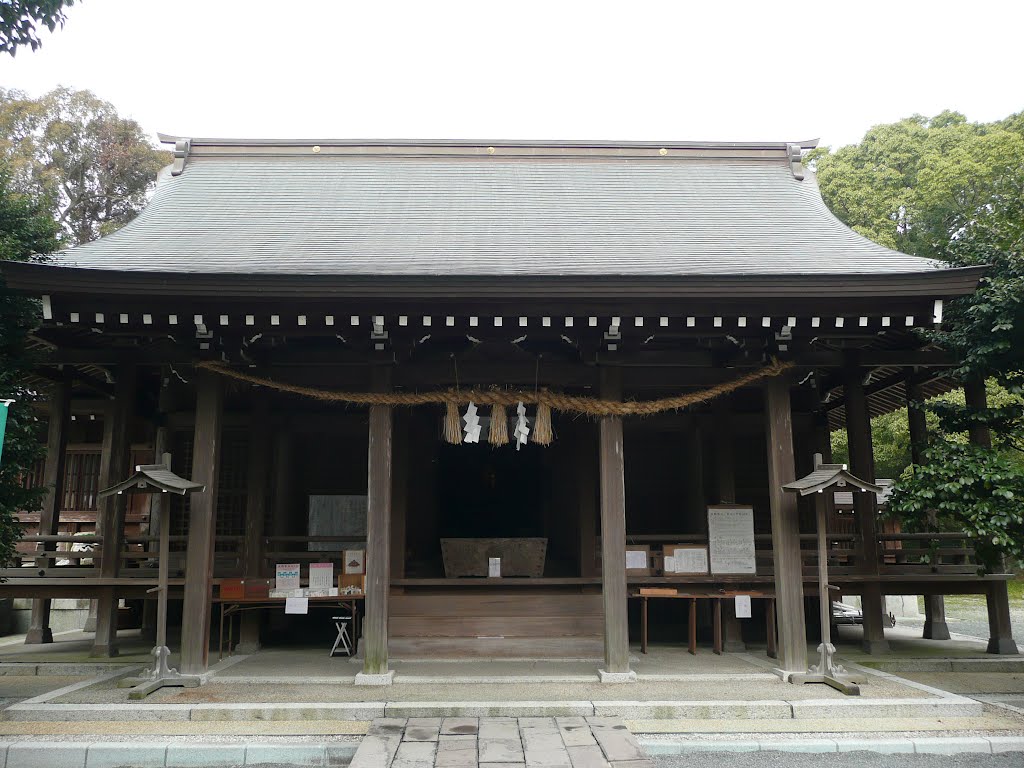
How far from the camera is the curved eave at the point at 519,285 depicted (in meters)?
6.34

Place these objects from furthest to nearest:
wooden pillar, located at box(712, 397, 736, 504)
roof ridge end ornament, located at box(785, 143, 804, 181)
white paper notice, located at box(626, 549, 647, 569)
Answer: roof ridge end ornament, located at box(785, 143, 804, 181) → wooden pillar, located at box(712, 397, 736, 504) → white paper notice, located at box(626, 549, 647, 569)

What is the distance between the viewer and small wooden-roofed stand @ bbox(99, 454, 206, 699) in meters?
6.59

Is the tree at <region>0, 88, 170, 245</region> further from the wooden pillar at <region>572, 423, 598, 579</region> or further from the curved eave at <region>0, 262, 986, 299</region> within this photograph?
the wooden pillar at <region>572, 423, 598, 579</region>

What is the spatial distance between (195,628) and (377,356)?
10.5ft

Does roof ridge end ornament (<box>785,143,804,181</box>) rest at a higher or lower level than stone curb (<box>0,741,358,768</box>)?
higher

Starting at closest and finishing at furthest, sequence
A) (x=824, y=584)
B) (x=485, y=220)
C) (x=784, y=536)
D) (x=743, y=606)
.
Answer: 1. (x=824, y=584)
2. (x=784, y=536)
3. (x=743, y=606)
4. (x=485, y=220)

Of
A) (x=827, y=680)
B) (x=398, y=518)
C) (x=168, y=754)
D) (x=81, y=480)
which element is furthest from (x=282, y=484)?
(x=827, y=680)

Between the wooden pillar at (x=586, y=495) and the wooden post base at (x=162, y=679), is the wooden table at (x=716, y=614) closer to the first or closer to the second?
the wooden pillar at (x=586, y=495)

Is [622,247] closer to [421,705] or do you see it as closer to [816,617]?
[421,705]

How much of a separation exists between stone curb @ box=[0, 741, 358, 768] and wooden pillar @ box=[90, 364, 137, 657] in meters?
3.13

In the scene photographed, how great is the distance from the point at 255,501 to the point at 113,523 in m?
1.62

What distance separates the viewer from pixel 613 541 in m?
7.11

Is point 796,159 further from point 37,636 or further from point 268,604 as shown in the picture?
point 37,636

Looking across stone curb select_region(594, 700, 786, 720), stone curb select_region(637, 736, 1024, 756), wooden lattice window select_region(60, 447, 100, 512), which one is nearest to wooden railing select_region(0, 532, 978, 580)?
stone curb select_region(594, 700, 786, 720)
